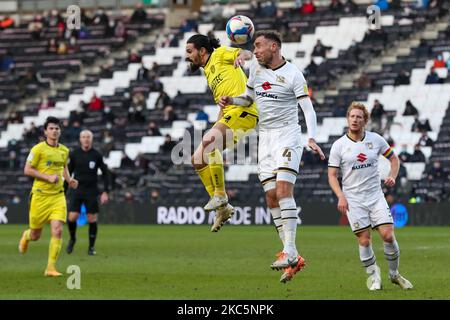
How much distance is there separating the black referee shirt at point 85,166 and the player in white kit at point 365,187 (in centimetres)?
1071

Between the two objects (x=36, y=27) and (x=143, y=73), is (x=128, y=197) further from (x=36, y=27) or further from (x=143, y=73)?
(x=36, y=27)

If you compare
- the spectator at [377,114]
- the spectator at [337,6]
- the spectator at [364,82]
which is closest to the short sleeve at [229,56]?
the spectator at [377,114]

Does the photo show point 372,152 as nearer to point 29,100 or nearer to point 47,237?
point 47,237

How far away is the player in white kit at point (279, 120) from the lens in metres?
14.3

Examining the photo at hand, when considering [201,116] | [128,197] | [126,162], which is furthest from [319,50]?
[128,197]

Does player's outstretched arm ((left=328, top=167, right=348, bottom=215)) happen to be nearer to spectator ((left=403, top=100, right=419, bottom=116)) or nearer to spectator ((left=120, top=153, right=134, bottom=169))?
spectator ((left=403, top=100, right=419, bottom=116))

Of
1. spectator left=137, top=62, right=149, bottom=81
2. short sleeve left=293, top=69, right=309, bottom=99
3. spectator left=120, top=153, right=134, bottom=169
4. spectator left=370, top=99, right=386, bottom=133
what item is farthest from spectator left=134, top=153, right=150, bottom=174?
short sleeve left=293, top=69, right=309, bottom=99

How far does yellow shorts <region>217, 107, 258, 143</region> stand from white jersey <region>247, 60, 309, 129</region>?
0.48 metres

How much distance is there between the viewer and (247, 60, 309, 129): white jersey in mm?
→ 14375

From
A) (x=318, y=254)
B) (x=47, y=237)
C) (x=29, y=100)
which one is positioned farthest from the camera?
(x=29, y=100)

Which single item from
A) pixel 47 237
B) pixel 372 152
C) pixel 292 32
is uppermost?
pixel 292 32

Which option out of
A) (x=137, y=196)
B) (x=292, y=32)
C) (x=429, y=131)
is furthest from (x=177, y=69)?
(x=429, y=131)

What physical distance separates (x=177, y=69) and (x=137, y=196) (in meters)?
8.79

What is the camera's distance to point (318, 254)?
22.9 m
